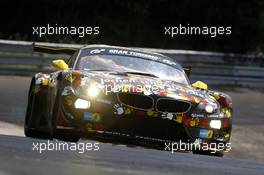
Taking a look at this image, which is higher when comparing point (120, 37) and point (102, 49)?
point (120, 37)

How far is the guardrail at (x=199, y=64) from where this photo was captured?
62.5 feet

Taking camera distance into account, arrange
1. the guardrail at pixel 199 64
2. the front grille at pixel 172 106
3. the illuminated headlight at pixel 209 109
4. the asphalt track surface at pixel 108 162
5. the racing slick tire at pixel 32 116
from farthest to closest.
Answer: the guardrail at pixel 199 64 < the racing slick tire at pixel 32 116 < the illuminated headlight at pixel 209 109 < the front grille at pixel 172 106 < the asphalt track surface at pixel 108 162

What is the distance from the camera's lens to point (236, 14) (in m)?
26.6

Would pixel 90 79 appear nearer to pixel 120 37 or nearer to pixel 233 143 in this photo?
pixel 233 143

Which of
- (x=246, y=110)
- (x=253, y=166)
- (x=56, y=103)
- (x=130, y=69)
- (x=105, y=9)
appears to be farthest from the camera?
(x=105, y=9)

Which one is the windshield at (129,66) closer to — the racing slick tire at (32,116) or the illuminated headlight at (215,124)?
the racing slick tire at (32,116)

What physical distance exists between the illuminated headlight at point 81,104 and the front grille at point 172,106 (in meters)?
0.72

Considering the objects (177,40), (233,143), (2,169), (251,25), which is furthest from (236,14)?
(2,169)

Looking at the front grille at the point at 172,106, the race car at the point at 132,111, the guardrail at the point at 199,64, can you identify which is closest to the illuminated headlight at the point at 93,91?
the race car at the point at 132,111

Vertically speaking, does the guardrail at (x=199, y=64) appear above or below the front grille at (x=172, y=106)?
above

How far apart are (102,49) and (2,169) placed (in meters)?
5.31

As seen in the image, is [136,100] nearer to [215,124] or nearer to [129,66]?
[215,124]

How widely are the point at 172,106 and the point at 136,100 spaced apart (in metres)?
0.39

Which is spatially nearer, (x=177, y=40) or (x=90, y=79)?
→ (x=90, y=79)
